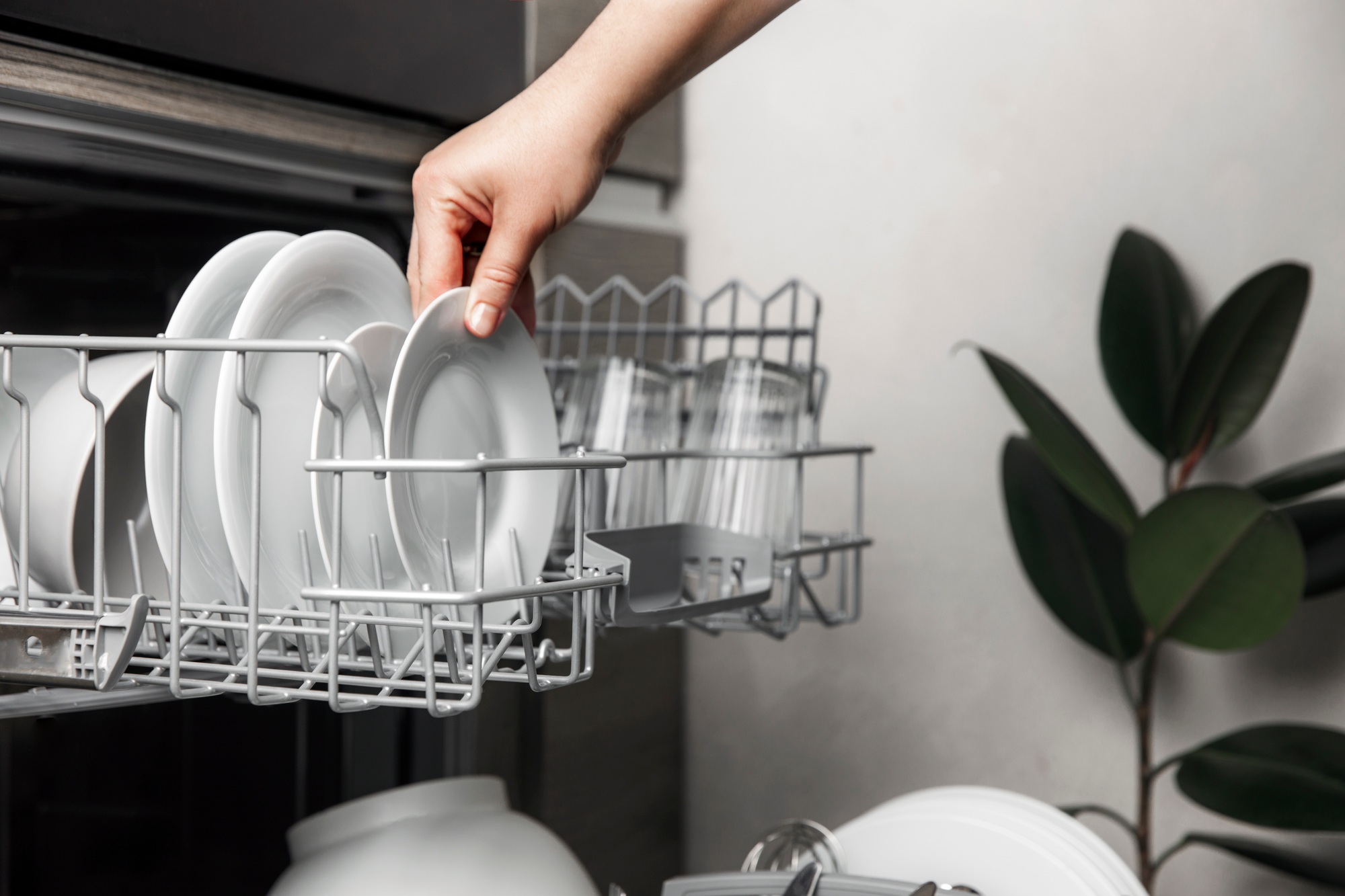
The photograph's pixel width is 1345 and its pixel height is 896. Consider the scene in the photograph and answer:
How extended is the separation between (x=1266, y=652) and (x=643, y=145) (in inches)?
35.9

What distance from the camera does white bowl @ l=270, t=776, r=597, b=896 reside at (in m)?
0.61

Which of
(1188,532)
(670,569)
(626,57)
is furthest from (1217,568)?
(626,57)

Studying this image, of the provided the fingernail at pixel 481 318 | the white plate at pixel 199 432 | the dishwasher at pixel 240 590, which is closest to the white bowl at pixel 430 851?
the dishwasher at pixel 240 590

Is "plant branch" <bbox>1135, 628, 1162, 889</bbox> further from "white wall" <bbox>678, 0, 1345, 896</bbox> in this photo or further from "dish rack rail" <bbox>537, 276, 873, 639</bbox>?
"dish rack rail" <bbox>537, 276, 873, 639</bbox>

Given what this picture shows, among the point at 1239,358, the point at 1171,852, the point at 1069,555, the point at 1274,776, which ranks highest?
the point at 1239,358

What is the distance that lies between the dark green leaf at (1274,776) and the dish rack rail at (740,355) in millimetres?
362

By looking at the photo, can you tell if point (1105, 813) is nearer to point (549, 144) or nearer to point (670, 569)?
point (670, 569)

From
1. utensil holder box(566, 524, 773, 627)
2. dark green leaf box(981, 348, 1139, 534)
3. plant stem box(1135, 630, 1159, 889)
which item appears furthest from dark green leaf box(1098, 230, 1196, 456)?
utensil holder box(566, 524, 773, 627)

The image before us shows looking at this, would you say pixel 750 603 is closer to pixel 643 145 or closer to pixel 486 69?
pixel 486 69

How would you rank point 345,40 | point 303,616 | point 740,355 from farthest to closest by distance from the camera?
1. point 740,355
2. point 345,40
3. point 303,616

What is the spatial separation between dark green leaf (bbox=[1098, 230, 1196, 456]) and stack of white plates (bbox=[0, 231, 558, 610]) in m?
0.75

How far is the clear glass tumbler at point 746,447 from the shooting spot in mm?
872

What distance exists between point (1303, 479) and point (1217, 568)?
139 millimetres

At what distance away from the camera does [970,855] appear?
25.4 inches
